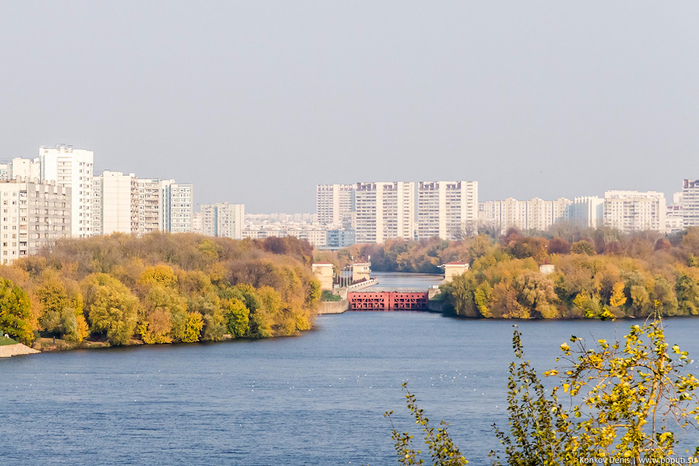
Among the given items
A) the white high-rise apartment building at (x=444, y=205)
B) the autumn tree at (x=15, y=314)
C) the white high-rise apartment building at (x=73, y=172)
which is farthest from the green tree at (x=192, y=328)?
the white high-rise apartment building at (x=444, y=205)

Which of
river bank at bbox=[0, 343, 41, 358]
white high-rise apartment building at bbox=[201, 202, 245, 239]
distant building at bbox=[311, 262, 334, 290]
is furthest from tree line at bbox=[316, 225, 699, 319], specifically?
white high-rise apartment building at bbox=[201, 202, 245, 239]

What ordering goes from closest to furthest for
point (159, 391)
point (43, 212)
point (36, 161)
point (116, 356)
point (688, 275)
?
point (159, 391), point (116, 356), point (688, 275), point (43, 212), point (36, 161)

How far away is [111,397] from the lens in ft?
67.7

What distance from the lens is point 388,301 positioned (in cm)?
5197

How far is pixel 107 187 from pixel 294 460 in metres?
48.6

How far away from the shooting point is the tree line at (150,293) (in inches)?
1182

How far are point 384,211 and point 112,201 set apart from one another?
72.7 meters

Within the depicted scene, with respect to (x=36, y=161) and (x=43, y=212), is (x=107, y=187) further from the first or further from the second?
(x=43, y=212)

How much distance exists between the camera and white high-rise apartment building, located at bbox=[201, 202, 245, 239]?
11438 centimetres

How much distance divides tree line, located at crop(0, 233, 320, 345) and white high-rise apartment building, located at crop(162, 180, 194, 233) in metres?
33.2

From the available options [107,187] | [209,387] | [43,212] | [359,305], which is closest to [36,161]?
[107,187]

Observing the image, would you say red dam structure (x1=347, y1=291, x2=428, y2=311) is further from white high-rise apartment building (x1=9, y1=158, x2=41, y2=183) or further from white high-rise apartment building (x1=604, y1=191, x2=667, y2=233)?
white high-rise apartment building (x1=604, y1=191, x2=667, y2=233)

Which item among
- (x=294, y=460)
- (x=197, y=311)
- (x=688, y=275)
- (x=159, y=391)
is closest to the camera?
(x=294, y=460)

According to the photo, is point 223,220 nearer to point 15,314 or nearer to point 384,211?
point 384,211
